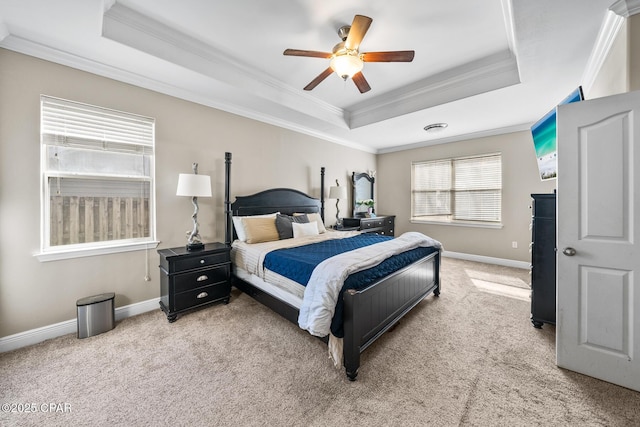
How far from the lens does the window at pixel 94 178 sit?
2.35 metres

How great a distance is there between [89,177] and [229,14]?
2167 millimetres

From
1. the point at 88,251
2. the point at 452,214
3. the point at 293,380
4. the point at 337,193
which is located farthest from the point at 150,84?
the point at 452,214

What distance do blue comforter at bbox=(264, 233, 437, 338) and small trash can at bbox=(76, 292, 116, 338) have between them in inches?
61.9

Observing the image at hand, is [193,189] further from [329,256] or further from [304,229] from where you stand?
[329,256]

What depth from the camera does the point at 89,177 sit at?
100 inches

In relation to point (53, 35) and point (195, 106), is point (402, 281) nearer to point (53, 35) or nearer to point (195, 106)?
point (195, 106)

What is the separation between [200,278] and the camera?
2.80 meters

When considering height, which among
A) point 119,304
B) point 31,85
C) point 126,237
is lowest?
point 119,304

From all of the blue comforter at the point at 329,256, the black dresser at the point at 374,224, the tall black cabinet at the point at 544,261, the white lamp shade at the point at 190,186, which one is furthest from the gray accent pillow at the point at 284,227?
the tall black cabinet at the point at 544,261

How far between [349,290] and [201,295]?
6.28 feet

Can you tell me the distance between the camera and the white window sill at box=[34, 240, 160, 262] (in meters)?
2.29

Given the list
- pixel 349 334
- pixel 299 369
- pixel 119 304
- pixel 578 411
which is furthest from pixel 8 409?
pixel 578 411

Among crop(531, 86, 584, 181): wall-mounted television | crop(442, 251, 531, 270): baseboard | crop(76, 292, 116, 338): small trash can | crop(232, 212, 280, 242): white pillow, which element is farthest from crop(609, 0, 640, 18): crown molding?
crop(76, 292, 116, 338): small trash can

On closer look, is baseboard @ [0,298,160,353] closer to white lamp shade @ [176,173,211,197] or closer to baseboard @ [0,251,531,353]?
baseboard @ [0,251,531,353]
